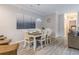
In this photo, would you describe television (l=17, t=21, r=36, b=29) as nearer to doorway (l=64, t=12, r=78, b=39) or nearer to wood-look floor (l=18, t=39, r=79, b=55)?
wood-look floor (l=18, t=39, r=79, b=55)

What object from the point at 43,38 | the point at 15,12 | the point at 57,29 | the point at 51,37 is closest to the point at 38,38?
the point at 43,38

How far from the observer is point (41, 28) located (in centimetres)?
193

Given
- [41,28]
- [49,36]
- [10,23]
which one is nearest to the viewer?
[10,23]

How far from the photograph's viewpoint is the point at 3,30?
1.71 meters

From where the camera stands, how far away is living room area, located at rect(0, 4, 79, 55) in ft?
5.77

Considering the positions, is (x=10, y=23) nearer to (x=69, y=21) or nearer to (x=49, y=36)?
(x=49, y=36)

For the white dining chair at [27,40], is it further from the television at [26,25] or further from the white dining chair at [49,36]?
the white dining chair at [49,36]

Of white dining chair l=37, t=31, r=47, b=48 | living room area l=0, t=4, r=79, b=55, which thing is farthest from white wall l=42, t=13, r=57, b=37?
white dining chair l=37, t=31, r=47, b=48

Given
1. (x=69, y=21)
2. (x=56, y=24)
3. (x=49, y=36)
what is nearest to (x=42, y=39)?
(x=49, y=36)

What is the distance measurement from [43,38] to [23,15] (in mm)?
569

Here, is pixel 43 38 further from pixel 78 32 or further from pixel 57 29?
pixel 78 32

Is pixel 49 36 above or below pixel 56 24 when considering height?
below

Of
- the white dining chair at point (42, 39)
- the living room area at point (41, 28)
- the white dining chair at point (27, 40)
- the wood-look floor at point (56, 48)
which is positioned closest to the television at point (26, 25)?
the living room area at point (41, 28)

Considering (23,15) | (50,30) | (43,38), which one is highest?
(23,15)
